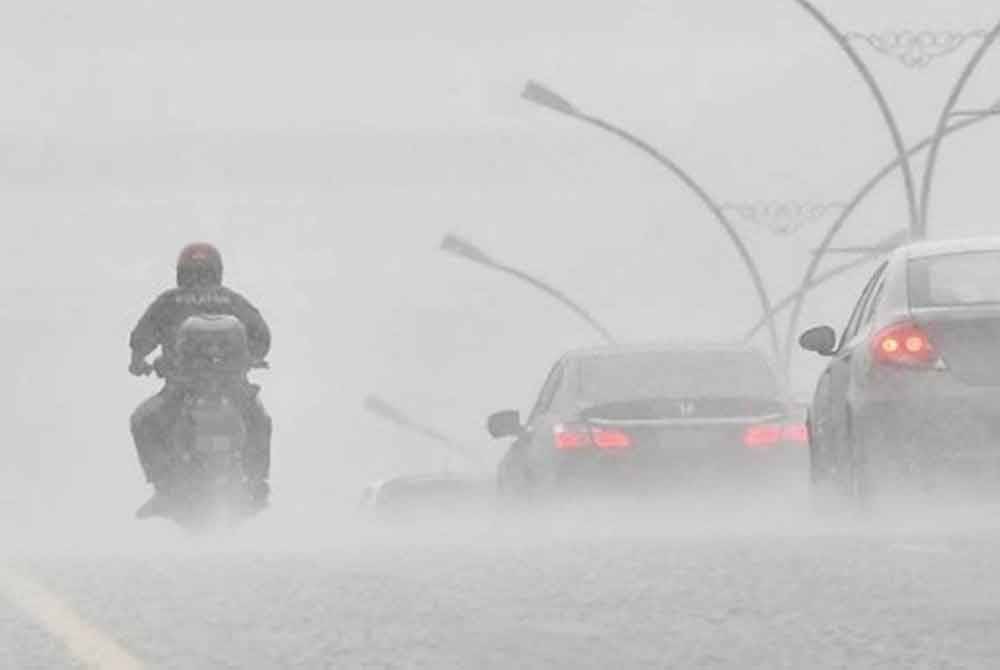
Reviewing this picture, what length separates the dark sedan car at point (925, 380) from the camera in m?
17.5

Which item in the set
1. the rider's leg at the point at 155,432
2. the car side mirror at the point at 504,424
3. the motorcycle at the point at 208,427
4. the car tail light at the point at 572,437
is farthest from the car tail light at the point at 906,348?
the car side mirror at the point at 504,424

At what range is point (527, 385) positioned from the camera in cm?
19962

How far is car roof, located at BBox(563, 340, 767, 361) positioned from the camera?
2223 cm

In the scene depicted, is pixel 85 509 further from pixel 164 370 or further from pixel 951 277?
pixel 951 277

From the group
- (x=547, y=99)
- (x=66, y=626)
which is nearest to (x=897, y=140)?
(x=547, y=99)

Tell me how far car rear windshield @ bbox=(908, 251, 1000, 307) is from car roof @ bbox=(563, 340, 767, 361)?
3.22m

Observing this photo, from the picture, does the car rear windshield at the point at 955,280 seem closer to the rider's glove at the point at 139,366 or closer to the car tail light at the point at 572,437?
the car tail light at the point at 572,437

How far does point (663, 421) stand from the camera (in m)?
21.1

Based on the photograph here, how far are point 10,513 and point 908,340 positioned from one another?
32.4 feet

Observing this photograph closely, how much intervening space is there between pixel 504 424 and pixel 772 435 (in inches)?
90.1

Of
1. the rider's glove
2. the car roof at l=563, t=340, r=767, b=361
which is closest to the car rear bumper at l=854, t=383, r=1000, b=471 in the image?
the car roof at l=563, t=340, r=767, b=361

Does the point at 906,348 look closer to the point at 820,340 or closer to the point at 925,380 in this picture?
the point at 925,380

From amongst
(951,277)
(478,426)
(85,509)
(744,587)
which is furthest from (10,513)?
(478,426)

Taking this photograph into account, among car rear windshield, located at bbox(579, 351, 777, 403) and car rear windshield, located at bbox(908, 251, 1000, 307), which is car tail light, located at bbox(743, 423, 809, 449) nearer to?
car rear windshield, located at bbox(579, 351, 777, 403)
